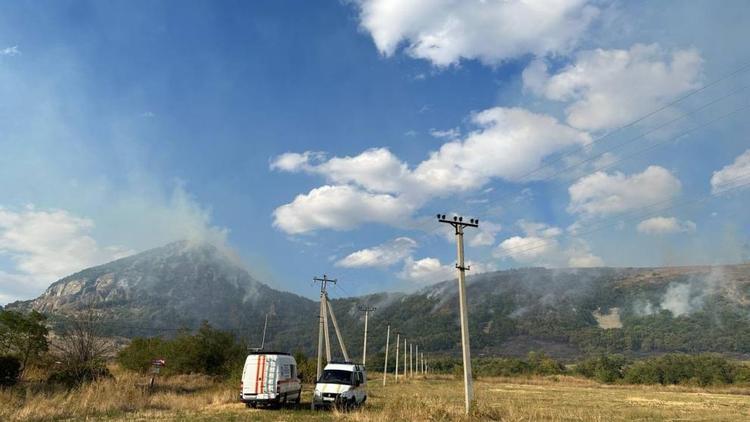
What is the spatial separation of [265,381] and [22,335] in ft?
82.0

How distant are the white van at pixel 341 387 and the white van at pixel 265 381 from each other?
1.97m

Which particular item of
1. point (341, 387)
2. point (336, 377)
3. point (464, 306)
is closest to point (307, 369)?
point (336, 377)

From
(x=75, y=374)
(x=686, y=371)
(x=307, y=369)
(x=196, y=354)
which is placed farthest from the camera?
(x=686, y=371)

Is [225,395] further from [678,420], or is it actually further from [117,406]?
[678,420]

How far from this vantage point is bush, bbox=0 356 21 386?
1300 inches

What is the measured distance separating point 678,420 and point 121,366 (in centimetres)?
5766

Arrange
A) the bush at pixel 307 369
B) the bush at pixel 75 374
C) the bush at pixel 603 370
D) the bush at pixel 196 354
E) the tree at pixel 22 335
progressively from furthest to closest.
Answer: the bush at pixel 603 370 < the bush at pixel 196 354 < the bush at pixel 307 369 < the tree at pixel 22 335 < the bush at pixel 75 374

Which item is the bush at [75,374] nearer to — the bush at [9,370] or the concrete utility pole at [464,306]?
the bush at [9,370]

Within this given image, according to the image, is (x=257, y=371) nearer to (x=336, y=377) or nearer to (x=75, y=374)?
(x=336, y=377)

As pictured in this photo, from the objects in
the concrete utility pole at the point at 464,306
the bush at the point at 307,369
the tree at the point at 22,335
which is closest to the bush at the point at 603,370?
the bush at the point at 307,369

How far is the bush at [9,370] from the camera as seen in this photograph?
33.0 metres

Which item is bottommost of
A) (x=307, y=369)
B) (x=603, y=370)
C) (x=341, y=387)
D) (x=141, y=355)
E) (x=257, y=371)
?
(x=603, y=370)

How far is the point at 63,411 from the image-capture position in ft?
72.4

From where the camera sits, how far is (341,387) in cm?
2666
